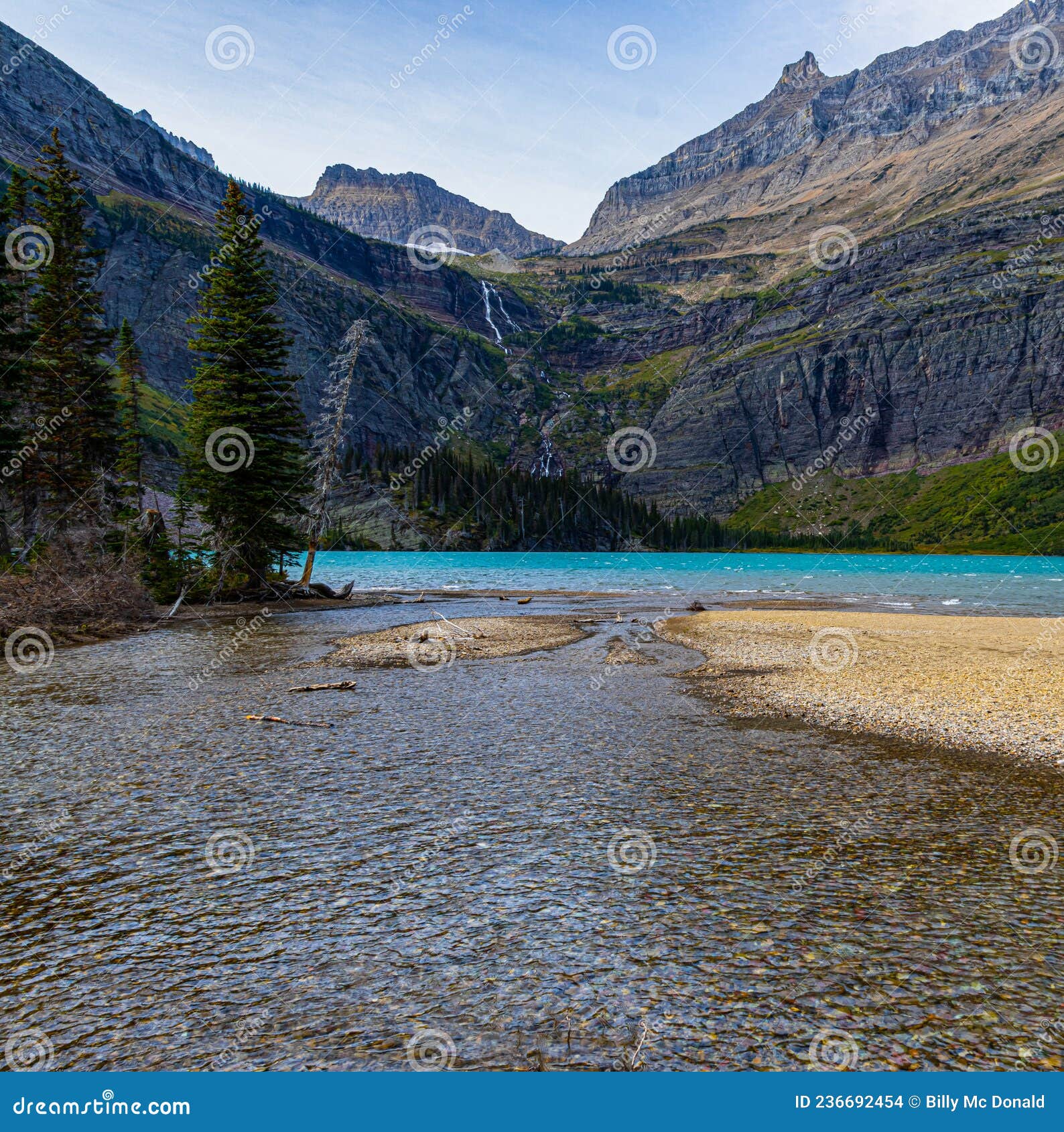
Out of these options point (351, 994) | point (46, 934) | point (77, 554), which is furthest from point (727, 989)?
point (77, 554)

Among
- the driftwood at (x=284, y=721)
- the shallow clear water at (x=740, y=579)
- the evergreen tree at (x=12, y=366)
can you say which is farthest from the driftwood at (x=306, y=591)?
the driftwood at (x=284, y=721)

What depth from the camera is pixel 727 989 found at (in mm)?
7453

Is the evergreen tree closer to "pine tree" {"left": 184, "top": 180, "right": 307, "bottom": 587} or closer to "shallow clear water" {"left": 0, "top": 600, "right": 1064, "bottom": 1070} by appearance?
"pine tree" {"left": 184, "top": 180, "right": 307, "bottom": 587}

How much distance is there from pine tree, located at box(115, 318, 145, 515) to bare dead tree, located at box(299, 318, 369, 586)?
11287mm

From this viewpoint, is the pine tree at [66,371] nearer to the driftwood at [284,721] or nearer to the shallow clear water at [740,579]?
the shallow clear water at [740,579]

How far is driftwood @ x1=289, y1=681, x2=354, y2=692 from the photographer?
74.4ft

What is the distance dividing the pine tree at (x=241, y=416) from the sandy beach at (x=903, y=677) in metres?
29.7

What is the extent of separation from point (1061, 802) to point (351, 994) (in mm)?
12774

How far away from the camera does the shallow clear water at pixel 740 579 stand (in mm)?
66312

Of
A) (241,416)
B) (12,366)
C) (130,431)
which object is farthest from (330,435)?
Answer: (12,366)

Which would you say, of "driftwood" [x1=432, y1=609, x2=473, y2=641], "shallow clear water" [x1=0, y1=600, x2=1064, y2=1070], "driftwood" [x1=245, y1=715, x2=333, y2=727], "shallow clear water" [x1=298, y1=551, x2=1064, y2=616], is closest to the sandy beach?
"shallow clear water" [x1=0, y1=600, x2=1064, y2=1070]

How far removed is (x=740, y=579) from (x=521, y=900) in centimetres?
9583

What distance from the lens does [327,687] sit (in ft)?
75.8

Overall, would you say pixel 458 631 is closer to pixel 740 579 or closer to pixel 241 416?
pixel 241 416
